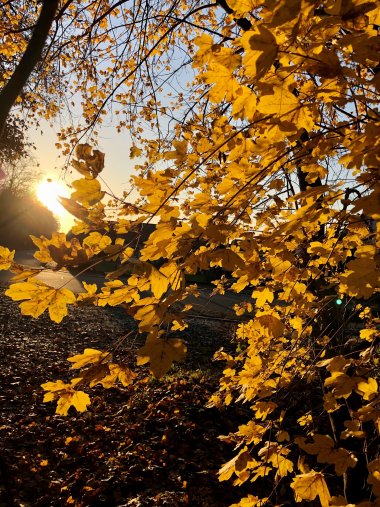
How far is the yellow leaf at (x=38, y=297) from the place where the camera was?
104cm

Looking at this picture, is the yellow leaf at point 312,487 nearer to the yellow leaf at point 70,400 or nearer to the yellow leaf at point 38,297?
the yellow leaf at point 70,400

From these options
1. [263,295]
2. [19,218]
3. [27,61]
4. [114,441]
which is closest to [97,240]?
[263,295]

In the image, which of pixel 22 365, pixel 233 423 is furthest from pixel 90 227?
pixel 22 365

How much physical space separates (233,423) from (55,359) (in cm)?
334

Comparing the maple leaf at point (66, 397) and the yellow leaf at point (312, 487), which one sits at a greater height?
the maple leaf at point (66, 397)

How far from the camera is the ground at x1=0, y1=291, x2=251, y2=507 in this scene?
3146 mm

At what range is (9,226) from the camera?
32375 millimetres

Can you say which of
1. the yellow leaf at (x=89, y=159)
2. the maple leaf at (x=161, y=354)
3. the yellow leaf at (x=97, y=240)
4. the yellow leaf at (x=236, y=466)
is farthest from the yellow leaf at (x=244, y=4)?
the yellow leaf at (x=236, y=466)

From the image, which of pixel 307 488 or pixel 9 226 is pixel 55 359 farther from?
pixel 9 226

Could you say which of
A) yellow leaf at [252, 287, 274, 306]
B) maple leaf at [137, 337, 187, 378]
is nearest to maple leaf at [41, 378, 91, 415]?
maple leaf at [137, 337, 187, 378]

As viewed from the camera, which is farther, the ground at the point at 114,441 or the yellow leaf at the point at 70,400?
the ground at the point at 114,441

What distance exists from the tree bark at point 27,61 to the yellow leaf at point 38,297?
73.8 inches

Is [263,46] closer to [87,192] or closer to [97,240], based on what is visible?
[87,192]

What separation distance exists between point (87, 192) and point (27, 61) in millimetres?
1995
